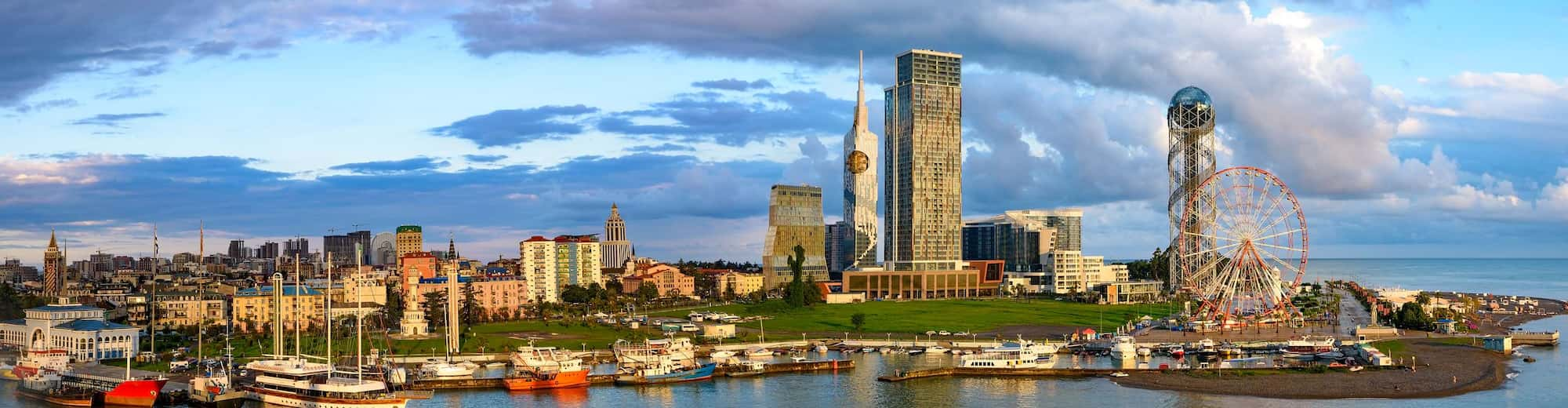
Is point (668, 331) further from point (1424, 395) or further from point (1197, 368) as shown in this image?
point (1424, 395)

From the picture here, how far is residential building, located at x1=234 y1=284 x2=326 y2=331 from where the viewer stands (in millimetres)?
128375

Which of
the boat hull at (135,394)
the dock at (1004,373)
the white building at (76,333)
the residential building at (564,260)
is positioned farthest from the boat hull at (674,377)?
the residential building at (564,260)

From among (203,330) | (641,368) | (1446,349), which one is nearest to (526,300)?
(203,330)

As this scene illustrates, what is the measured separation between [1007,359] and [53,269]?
13671 cm

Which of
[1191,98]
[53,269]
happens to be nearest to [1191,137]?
[1191,98]

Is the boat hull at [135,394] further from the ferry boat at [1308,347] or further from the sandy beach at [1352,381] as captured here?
the ferry boat at [1308,347]

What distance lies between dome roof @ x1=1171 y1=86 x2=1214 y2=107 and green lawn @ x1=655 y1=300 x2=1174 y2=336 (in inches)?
1146

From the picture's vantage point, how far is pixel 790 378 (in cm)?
9325

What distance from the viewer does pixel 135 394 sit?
80188mm

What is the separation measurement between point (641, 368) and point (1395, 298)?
116341mm

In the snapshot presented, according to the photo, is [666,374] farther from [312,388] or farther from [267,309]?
[267,309]

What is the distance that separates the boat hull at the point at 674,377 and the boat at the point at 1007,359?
61.3 ft

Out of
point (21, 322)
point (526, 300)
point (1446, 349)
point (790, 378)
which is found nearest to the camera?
point (790, 378)

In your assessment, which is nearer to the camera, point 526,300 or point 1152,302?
point 526,300
